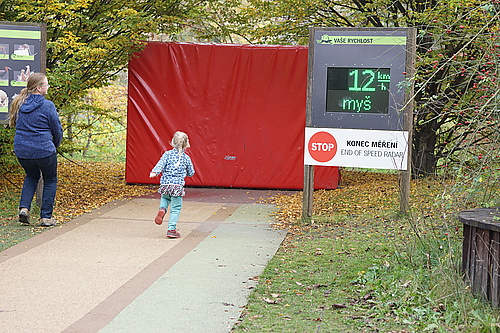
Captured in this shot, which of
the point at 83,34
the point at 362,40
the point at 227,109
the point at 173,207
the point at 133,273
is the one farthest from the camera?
the point at 227,109

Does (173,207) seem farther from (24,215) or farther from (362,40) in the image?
(362,40)

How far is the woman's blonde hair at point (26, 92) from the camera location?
352 inches

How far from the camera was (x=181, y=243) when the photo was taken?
8.41 meters

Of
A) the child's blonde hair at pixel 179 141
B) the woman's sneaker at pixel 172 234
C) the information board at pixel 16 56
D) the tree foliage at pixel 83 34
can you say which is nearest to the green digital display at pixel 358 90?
the child's blonde hair at pixel 179 141

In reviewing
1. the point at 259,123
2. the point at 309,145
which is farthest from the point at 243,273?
the point at 259,123

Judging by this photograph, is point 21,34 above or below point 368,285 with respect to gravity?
above

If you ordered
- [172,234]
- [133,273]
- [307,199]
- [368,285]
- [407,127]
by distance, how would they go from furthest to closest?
1. [307,199]
2. [407,127]
3. [172,234]
4. [133,273]
5. [368,285]

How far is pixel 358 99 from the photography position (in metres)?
9.78

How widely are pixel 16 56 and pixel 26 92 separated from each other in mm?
1133

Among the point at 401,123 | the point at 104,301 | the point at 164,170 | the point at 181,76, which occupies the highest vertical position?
the point at 181,76

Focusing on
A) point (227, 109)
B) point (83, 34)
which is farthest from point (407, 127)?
point (83, 34)

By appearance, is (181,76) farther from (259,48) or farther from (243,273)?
(243,273)

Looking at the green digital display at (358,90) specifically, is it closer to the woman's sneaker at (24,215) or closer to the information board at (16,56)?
the information board at (16,56)

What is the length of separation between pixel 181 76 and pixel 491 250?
373 inches
